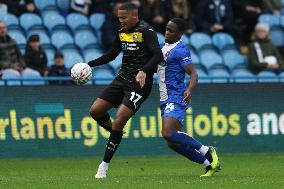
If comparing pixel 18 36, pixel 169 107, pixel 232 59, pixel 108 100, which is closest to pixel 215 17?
pixel 232 59

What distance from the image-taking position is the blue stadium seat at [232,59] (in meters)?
20.9

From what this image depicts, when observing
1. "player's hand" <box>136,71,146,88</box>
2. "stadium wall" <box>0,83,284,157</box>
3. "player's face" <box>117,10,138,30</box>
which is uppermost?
"player's face" <box>117,10,138,30</box>

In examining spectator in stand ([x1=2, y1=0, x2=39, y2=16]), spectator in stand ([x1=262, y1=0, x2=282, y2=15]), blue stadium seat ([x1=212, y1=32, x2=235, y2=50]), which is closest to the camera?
spectator in stand ([x1=2, y1=0, x2=39, y2=16])

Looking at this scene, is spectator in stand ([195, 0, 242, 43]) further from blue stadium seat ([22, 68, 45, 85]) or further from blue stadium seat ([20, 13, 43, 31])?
blue stadium seat ([22, 68, 45, 85])

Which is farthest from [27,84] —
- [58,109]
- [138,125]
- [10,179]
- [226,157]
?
[10,179]

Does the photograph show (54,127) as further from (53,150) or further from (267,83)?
(267,83)

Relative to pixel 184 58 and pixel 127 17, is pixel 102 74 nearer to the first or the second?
pixel 184 58

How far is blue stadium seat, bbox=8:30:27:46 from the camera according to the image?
63.7 feet

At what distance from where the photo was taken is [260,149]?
17.7m

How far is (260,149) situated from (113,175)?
5.86 m

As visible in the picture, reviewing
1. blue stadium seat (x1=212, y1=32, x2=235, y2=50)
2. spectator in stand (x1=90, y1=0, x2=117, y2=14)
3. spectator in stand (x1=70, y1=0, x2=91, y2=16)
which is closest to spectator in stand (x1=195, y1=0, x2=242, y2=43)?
blue stadium seat (x1=212, y1=32, x2=235, y2=50)

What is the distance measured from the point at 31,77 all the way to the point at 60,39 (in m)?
2.92

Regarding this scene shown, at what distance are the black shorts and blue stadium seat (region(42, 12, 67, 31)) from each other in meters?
8.13

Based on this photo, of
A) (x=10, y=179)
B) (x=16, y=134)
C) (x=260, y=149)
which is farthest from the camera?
(x=260, y=149)
